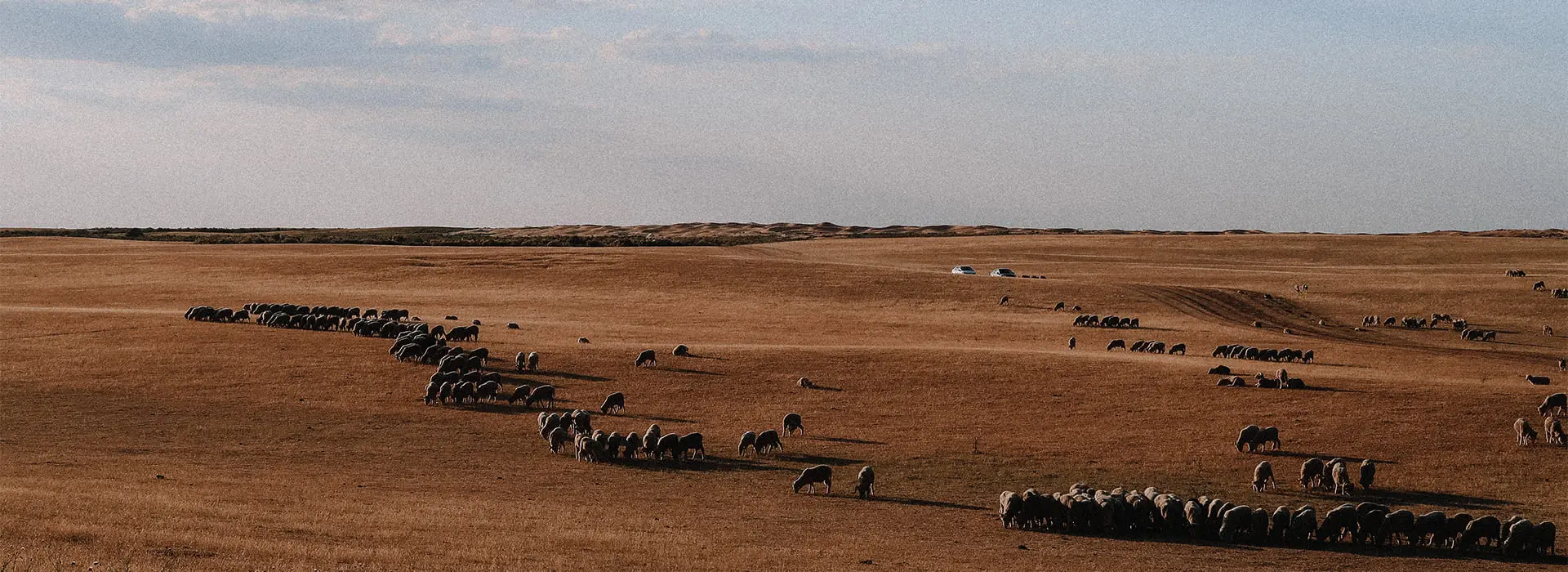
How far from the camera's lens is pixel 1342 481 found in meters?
29.1

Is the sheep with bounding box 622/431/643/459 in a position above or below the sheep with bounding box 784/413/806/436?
below

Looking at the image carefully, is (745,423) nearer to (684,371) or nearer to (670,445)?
(670,445)

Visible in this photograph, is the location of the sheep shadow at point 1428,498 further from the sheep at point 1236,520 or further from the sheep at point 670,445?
the sheep at point 670,445

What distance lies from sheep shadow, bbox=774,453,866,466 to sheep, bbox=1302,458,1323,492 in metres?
11.0

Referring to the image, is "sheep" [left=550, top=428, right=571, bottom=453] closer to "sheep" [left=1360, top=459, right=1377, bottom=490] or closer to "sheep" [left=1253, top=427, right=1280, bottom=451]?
"sheep" [left=1253, top=427, right=1280, bottom=451]

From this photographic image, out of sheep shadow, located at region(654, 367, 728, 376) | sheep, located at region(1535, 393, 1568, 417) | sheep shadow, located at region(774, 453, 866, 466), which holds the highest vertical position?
sheep, located at region(1535, 393, 1568, 417)

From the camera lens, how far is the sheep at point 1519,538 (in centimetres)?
2381

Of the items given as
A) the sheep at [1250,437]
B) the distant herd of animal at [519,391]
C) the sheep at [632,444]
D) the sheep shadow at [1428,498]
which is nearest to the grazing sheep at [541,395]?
the distant herd of animal at [519,391]

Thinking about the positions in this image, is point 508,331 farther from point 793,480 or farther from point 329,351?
point 793,480

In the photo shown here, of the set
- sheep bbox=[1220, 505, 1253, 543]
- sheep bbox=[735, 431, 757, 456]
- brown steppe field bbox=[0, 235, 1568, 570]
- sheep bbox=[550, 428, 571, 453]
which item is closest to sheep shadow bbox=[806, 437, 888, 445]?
brown steppe field bbox=[0, 235, 1568, 570]

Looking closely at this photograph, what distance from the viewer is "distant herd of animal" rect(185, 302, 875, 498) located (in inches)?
1253

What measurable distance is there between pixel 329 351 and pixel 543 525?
27378 mm

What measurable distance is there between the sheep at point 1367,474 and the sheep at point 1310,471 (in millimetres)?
935

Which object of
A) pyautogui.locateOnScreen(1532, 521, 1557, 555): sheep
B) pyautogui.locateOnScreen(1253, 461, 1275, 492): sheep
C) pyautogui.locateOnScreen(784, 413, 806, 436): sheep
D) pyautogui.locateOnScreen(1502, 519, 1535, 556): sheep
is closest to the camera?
pyautogui.locateOnScreen(1532, 521, 1557, 555): sheep
